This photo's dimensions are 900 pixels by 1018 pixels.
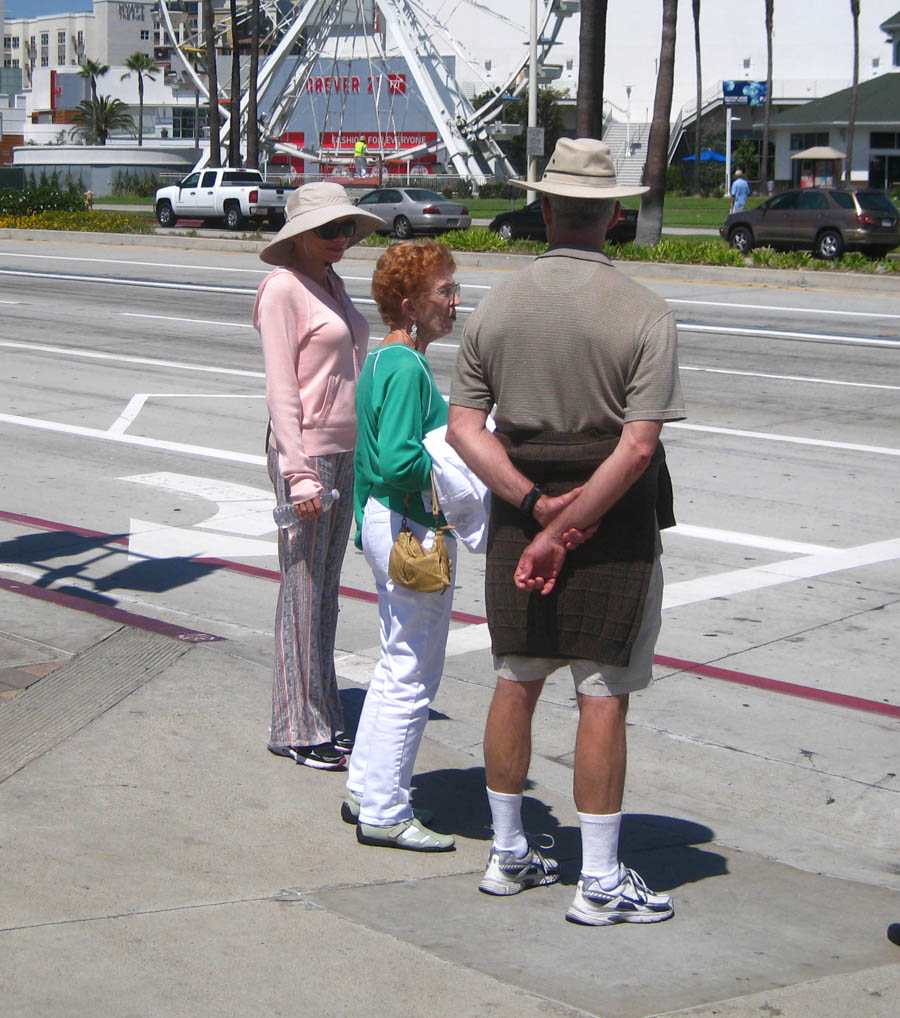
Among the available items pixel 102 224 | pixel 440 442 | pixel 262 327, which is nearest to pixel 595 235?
pixel 440 442

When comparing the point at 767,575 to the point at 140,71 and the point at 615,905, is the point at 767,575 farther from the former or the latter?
the point at 140,71

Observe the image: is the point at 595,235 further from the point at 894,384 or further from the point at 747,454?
the point at 894,384

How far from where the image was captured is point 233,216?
4325cm

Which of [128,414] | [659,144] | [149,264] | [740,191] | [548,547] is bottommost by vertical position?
[128,414]

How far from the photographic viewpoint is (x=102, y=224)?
38031mm

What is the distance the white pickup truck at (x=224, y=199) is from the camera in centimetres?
4228

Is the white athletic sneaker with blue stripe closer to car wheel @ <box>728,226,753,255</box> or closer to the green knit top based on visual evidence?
the green knit top

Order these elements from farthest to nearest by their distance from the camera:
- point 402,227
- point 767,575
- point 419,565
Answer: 1. point 402,227
2. point 767,575
3. point 419,565

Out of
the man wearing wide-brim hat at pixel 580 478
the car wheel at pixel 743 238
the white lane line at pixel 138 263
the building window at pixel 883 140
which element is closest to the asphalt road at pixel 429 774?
the man wearing wide-brim hat at pixel 580 478

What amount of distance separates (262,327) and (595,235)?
1415mm

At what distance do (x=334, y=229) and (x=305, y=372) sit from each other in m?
0.48

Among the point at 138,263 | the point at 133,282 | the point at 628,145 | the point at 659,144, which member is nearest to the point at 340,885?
the point at 133,282

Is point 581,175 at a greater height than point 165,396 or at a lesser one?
greater

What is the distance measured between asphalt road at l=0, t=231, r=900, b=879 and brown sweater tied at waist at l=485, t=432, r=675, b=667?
1387 millimetres
